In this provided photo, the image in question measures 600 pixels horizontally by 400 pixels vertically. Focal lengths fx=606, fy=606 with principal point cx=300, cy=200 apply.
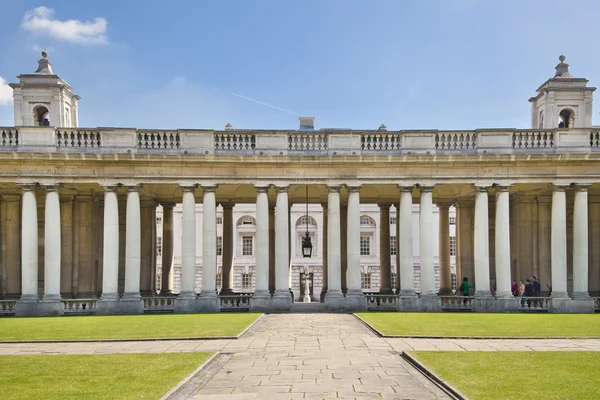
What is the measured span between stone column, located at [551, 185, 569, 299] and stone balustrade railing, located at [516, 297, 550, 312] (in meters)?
0.65

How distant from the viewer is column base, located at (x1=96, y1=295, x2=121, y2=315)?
34.2 m

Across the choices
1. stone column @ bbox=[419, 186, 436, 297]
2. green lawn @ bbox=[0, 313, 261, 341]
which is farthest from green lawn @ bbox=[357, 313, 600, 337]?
green lawn @ bbox=[0, 313, 261, 341]

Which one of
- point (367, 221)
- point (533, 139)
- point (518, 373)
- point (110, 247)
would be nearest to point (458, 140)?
point (533, 139)

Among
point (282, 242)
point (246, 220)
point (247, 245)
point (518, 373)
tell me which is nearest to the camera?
point (518, 373)

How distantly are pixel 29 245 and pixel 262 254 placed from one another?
13.3m

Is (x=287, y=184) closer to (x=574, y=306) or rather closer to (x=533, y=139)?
(x=533, y=139)

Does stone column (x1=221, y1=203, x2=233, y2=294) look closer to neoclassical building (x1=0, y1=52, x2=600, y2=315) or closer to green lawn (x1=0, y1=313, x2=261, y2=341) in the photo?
neoclassical building (x1=0, y1=52, x2=600, y2=315)

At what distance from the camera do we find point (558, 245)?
35375 millimetres

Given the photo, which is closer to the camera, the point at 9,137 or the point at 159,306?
the point at 9,137

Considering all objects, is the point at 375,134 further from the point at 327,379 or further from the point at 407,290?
the point at 327,379

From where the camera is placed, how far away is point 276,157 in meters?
35.1

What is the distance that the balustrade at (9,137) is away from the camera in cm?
3481

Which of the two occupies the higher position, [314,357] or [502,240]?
[502,240]

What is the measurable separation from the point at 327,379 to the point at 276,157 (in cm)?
2173
